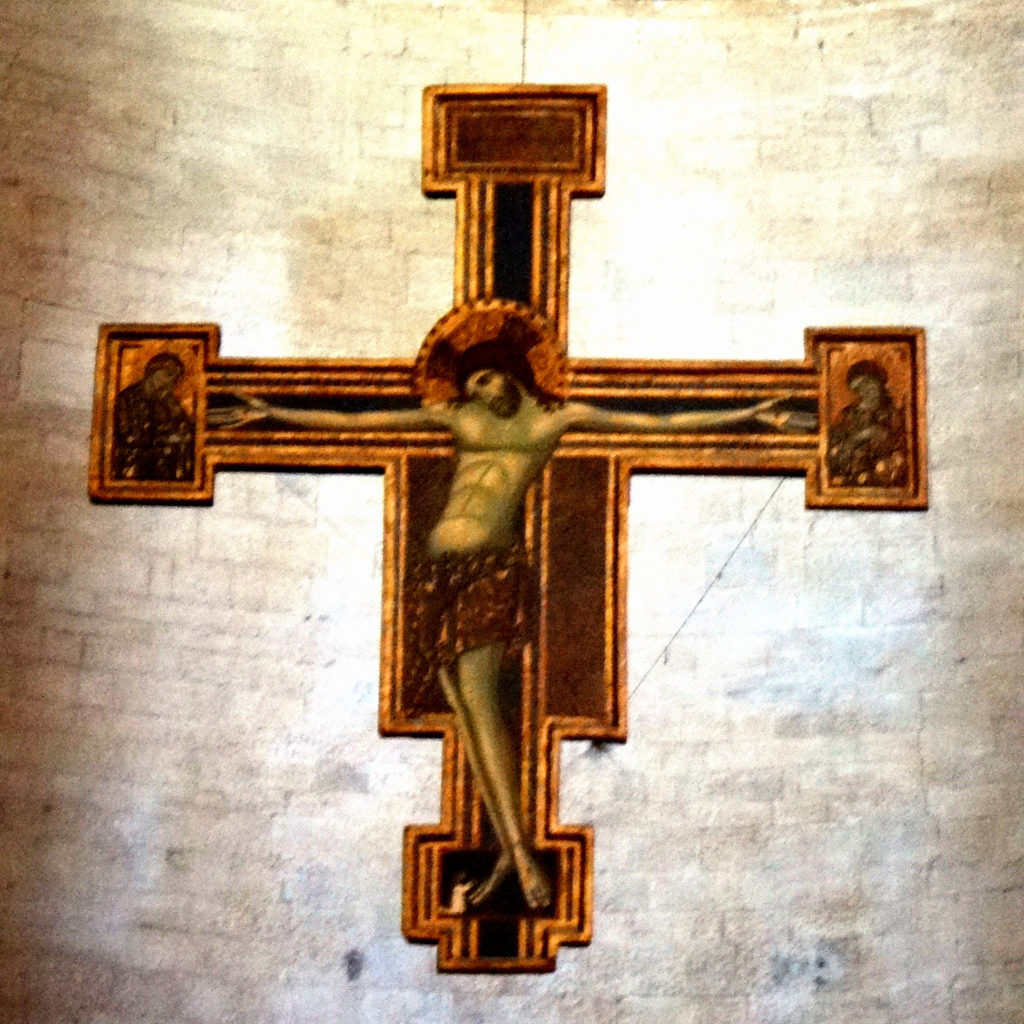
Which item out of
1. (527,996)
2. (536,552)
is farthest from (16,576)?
(527,996)

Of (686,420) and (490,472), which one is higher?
(686,420)

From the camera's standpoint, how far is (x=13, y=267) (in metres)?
6.15

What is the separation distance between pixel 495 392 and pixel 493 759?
3.73 feet

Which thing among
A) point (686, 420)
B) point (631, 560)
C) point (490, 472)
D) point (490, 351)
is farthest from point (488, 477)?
point (686, 420)

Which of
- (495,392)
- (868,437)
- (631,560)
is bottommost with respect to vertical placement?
(631,560)

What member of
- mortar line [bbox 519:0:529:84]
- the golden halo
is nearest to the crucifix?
the golden halo

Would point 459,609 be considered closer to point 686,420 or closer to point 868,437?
point 686,420

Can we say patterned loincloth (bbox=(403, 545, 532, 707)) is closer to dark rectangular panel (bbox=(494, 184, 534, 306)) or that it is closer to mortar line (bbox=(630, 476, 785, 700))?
mortar line (bbox=(630, 476, 785, 700))

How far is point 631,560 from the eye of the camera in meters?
5.97

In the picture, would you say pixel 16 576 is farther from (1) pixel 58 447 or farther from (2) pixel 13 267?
(2) pixel 13 267

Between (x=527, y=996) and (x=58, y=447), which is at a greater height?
(x=58, y=447)

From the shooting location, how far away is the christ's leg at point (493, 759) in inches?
228

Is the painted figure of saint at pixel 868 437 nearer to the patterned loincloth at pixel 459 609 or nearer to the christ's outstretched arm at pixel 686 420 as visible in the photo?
the christ's outstretched arm at pixel 686 420

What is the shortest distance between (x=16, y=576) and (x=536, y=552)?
159 centimetres
